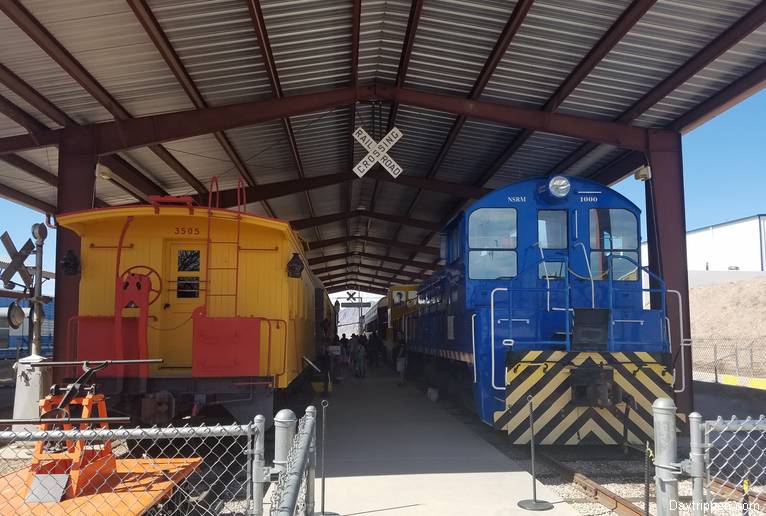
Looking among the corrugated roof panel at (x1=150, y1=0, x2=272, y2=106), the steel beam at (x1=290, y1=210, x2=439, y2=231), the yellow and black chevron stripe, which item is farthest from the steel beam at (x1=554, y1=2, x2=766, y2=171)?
the steel beam at (x1=290, y1=210, x2=439, y2=231)

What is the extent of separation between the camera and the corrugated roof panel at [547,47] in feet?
30.1

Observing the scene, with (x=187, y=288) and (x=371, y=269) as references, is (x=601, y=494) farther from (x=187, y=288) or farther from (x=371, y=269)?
(x=371, y=269)

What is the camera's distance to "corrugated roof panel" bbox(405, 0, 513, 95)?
955cm

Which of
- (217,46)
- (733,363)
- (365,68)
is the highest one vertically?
(365,68)

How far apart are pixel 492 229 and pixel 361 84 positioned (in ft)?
14.9

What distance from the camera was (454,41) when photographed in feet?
34.8

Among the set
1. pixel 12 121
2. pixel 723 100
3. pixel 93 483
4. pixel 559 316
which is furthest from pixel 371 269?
pixel 93 483

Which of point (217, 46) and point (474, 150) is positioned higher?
point (217, 46)

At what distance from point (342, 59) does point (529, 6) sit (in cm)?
368

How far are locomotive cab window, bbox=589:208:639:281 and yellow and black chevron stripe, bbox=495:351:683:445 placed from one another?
5.88 feet

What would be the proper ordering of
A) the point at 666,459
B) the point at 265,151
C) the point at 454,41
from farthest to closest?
the point at 265,151
the point at 454,41
the point at 666,459

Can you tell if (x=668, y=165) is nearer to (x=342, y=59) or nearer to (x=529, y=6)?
(x=529, y=6)

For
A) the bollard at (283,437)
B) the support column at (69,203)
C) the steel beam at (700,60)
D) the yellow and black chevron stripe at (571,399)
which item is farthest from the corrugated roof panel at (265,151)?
the bollard at (283,437)

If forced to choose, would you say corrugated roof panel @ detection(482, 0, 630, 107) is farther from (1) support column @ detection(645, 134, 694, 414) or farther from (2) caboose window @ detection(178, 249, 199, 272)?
(2) caboose window @ detection(178, 249, 199, 272)
